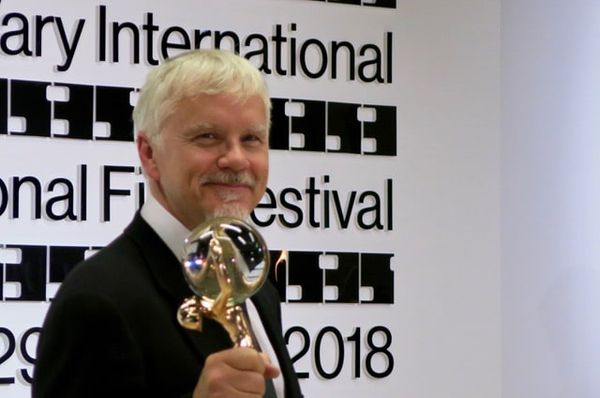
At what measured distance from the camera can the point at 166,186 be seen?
5.69 feet

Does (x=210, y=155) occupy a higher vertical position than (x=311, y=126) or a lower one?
lower

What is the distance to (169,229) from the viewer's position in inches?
68.6

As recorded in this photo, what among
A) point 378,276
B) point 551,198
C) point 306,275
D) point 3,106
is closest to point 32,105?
point 3,106

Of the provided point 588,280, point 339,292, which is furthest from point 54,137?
point 588,280

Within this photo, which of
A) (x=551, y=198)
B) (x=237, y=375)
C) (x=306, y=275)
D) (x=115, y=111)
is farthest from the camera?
(x=551, y=198)

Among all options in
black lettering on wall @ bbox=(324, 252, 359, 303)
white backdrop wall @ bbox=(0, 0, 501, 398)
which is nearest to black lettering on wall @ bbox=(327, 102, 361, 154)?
white backdrop wall @ bbox=(0, 0, 501, 398)

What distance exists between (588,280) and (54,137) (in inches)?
74.0

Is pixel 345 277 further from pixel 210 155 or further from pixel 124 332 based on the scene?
pixel 124 332

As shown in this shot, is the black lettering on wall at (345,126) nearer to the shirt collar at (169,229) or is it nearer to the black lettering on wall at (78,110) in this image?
the black lettering on wall at (78,110)

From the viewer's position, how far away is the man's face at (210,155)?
5.52 ft

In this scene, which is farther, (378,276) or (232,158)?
(378,276)

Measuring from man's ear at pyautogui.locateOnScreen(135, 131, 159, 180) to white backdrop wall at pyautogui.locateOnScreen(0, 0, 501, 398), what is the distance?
151 centimetres

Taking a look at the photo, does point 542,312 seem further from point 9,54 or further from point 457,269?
point 9,54

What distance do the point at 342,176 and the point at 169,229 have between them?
1.93 meters
